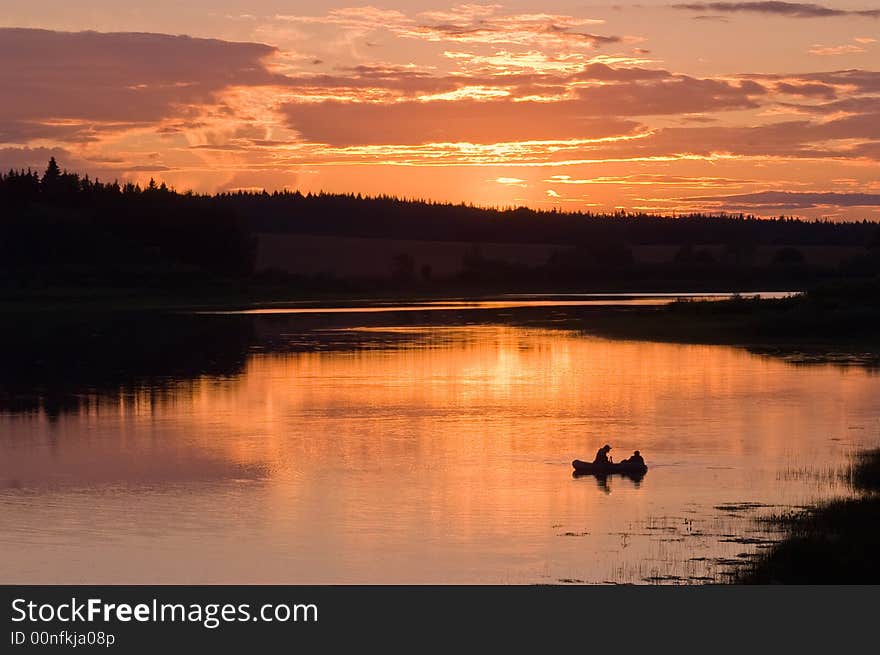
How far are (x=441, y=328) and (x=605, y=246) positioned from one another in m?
103

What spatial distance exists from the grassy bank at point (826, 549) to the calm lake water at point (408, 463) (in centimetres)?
68

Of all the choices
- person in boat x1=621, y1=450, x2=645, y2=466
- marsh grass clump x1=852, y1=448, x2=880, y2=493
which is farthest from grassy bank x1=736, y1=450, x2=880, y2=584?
person in boat x1=621, y1=450, x2=645, y2=466

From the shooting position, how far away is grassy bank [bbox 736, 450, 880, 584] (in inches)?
711

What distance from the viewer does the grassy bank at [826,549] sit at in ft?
59.2

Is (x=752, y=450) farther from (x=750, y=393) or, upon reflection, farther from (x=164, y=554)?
(x=164, y=554)

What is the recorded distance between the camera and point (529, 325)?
77.4 meters

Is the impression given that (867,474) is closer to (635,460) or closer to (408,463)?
(635,460)

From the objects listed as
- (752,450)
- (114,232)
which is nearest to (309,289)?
(114,232)

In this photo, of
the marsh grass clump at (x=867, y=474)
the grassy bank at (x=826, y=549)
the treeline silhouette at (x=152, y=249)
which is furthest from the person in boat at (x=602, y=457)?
the treeline silhouette at (x=152, y=249)

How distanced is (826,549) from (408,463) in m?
11.5

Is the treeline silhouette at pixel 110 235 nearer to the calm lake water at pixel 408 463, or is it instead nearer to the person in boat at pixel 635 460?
the calm lake water at pixel 408 463

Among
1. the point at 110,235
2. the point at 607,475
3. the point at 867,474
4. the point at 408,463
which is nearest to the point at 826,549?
the point at 867,474

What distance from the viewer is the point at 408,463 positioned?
2886 cm
